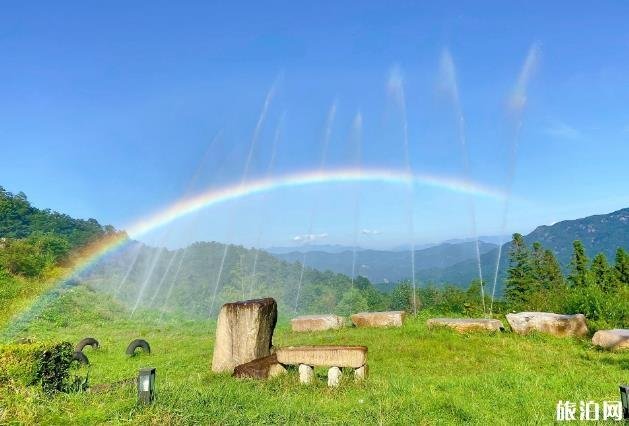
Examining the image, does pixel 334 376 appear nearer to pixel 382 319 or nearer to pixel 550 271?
pixel 382 319

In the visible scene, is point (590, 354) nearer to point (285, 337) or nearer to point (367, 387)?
point (367, 387)

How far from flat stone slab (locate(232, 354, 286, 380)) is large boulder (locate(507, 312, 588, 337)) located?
848 centimetres

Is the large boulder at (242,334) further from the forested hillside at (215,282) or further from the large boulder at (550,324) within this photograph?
the forested hillside at (215,282)

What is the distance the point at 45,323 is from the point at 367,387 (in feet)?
68.2

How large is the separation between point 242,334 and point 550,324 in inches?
375

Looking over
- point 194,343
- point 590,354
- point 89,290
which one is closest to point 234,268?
point 89,290

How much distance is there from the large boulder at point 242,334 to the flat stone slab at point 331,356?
1.54 metres

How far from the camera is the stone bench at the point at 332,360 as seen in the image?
350 inches

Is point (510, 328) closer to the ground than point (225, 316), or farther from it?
closer to the ground

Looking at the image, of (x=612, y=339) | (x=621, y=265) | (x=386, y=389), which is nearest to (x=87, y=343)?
(x=386, y=389)

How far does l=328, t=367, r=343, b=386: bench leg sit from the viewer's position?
883cm

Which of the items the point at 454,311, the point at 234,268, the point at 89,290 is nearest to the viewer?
the point at 454,311

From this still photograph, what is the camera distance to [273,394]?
27.1 feet

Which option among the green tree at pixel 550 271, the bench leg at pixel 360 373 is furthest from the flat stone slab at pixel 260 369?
the green tree at pixel 550 271
